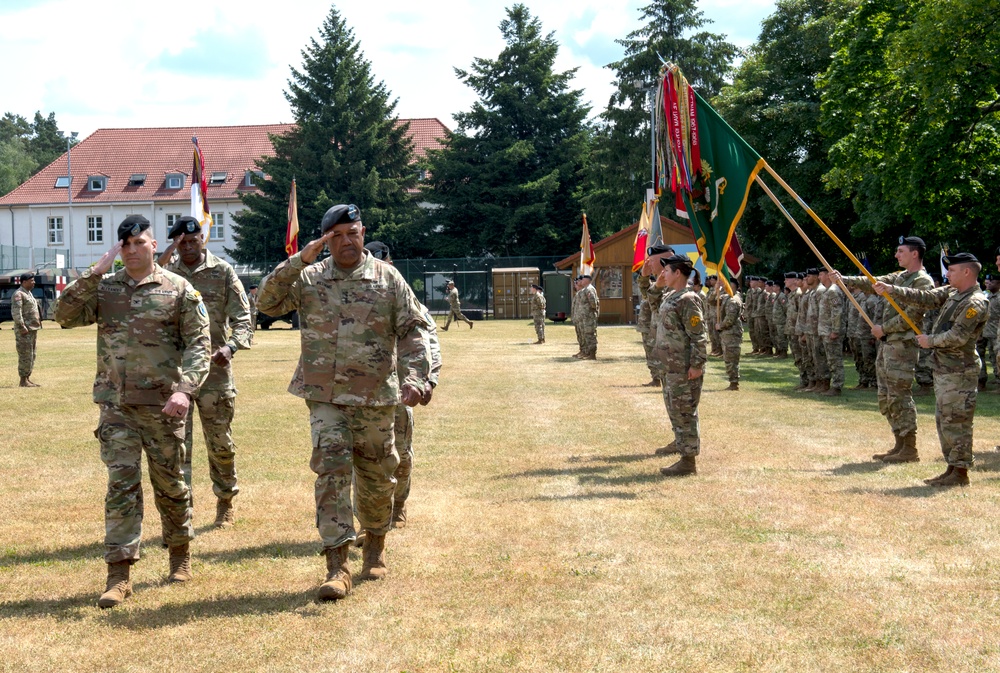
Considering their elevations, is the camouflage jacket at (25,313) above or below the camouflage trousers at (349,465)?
above

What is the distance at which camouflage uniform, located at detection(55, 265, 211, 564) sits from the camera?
6266 millimetres

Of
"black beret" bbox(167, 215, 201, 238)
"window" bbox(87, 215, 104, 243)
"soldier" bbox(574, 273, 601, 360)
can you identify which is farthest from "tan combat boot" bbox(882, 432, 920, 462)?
"window" bbox(87, 215, 104, 243)

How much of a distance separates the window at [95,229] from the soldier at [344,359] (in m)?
78.6

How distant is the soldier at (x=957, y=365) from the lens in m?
9.31

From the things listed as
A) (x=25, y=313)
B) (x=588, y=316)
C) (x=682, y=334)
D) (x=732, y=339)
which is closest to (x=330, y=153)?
(x=588, y=316)

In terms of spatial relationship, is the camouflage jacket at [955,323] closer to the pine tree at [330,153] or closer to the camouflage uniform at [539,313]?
the camouflage uniform at [539,313]

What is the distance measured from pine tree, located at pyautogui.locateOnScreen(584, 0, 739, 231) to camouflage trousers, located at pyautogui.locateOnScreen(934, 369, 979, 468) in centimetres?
5104

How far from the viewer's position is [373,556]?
22.1ft

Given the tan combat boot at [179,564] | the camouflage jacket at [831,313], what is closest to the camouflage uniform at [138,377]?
the tan combat boot at [179,564]

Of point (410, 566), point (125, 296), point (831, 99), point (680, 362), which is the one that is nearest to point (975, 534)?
point (680, 362)

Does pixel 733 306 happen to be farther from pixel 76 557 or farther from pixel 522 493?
pixel 76 557

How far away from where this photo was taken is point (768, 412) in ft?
51.4

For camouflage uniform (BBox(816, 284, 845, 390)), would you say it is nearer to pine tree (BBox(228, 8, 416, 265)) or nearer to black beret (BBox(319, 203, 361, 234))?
black beret (BBox(319, 203, 361, 234))

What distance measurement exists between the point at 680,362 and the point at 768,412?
18.9ft
